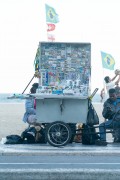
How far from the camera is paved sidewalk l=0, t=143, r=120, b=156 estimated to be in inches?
468

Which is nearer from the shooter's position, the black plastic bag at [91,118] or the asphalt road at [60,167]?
the asphalt road at [60,167]

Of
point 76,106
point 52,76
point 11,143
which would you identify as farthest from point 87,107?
point 11,143

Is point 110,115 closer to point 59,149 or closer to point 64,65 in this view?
point 64,65

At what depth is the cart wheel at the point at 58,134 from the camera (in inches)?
504

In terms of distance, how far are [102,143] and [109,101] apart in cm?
105

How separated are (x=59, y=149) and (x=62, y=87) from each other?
4.89 feet

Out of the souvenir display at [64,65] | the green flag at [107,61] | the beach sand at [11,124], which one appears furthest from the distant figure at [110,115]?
the green flag at [107,61]

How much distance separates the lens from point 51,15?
55.9 feet

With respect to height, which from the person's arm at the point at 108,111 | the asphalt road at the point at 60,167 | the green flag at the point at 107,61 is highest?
the green flag at the point at 107,61

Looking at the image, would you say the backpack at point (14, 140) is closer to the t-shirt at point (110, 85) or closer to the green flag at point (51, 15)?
the t-shirt at point (110, 85)

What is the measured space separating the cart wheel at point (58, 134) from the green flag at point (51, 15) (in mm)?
4769

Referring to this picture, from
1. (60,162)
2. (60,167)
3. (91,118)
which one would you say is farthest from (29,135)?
(60,167)

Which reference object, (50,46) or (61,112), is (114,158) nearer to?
(61,112)

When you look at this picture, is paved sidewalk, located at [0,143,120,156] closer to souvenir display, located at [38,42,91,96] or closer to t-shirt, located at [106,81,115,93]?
souvenir display, located at [38,42,91,96]
